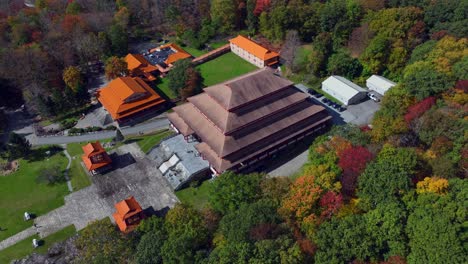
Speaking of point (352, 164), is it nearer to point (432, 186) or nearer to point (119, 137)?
point (432, 186)

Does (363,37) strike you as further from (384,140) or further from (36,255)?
(36,255)

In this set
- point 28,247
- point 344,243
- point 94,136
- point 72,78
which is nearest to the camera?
point 344,243

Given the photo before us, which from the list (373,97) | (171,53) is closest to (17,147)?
(171,53)

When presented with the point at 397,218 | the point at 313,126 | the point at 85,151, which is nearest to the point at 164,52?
the point at 85,151

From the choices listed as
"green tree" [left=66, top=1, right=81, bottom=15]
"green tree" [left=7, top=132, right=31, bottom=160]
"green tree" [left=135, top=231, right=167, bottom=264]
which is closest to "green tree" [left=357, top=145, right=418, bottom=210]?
"green tree" [left=135, top=231, right=167, bottom=264]

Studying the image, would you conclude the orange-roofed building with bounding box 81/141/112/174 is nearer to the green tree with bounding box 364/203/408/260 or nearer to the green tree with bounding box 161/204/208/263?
the green tree with bounding box 161/204/208/263

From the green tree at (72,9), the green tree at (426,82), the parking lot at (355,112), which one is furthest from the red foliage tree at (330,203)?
the green tree at (72,9)

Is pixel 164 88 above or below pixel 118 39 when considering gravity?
below
